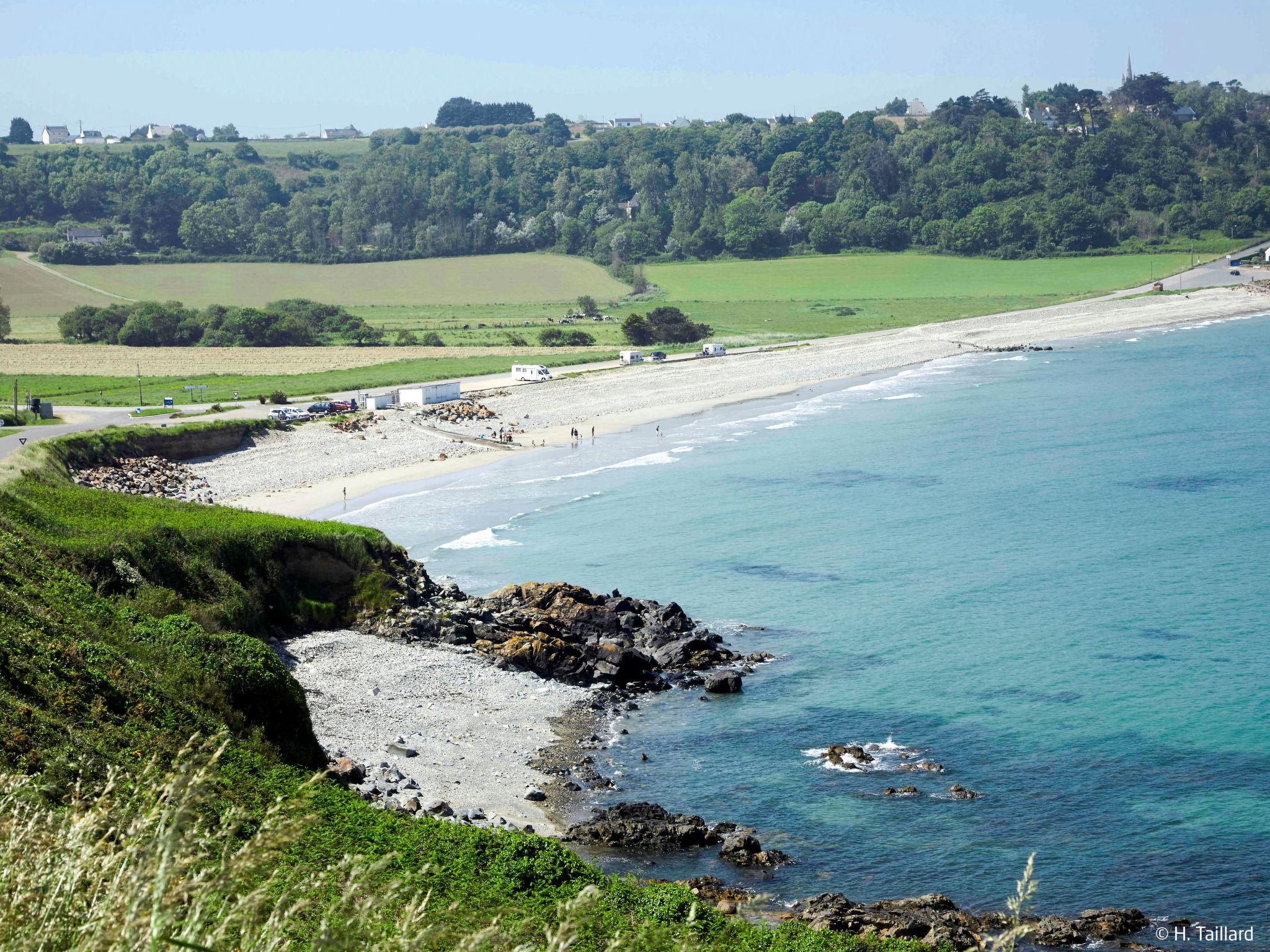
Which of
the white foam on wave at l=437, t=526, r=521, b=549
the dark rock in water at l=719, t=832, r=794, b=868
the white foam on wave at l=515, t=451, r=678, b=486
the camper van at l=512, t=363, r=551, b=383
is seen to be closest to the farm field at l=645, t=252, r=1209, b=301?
the camper van at l=512, t=363, r=551, b=383

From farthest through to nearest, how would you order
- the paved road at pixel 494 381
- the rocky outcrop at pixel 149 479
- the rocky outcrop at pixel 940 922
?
1. the paved road at pixel 494 381
2. the rocky outcrop at pixel 149 479
3. the rocky outcrop at pixel 940 922

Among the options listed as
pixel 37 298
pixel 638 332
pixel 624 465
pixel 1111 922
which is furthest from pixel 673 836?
pixel 37 298

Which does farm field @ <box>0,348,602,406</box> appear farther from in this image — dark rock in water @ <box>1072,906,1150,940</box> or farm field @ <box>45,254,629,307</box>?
dark rock in water @ <box>1072,906,1150,940</box>

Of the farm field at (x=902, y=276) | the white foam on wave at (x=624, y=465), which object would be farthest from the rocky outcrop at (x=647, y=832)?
the farm field at (x=902, y=276)

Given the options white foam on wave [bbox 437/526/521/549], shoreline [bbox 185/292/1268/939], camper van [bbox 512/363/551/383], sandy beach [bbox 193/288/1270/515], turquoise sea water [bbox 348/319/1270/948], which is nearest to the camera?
turquoise sea water [bbox 348/319/1270/948]

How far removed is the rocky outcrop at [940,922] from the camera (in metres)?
21.8

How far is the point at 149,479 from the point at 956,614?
38912 millimetres

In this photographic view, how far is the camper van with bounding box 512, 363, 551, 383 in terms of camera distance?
99062 mm

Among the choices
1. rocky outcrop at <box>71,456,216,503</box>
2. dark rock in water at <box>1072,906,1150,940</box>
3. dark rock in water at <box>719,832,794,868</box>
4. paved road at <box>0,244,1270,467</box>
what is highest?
paved road at <box>0,244,1270,467</box>

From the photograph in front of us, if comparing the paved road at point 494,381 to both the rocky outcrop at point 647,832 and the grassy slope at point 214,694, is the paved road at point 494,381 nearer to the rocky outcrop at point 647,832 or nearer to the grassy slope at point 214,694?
the grassy slope at point 214,694

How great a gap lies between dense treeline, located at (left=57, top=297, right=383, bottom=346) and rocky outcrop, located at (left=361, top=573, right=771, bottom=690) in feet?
295

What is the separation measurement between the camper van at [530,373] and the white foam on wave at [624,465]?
85.9 feet

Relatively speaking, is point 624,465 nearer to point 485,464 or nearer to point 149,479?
point 485,464

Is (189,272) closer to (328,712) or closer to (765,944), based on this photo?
(328,712)
